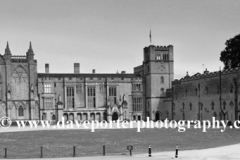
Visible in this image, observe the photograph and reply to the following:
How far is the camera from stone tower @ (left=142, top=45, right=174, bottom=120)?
254ft

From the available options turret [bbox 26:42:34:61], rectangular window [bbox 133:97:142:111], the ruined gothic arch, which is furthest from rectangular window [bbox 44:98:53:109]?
rectangular window [bbox 133:97:142:111]

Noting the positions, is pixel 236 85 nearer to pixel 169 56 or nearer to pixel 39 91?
pixel 169 56

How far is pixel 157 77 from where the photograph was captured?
255ft

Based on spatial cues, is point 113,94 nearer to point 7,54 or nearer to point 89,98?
point 89,98

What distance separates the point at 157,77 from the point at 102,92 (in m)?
11.2

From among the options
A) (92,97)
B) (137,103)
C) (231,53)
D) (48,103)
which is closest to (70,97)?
(92,97)

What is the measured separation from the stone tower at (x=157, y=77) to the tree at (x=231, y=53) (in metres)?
11.9

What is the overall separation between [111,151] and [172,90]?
5072cm

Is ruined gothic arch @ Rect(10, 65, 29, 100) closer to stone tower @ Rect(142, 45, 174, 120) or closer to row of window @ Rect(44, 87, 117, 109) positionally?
row of window @ Rect(44, 87, 117, 109)

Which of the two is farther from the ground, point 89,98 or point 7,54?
point 7,54

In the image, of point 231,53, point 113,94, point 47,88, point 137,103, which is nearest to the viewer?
point 231,53

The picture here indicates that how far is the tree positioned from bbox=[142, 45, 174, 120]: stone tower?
1193 cm

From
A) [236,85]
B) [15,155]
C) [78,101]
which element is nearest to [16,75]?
[78,101]

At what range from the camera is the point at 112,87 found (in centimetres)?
7719
